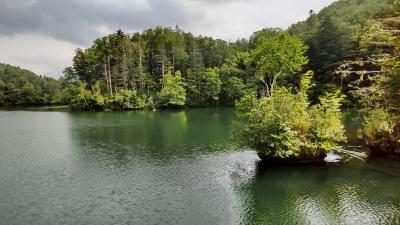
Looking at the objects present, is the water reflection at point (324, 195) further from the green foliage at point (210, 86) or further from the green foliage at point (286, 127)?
the green foliage at point (210, 86)

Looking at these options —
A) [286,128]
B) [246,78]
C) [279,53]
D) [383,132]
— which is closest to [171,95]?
[246,78]

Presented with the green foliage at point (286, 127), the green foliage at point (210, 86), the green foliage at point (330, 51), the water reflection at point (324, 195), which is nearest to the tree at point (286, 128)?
the green foliage at point (286, 127)

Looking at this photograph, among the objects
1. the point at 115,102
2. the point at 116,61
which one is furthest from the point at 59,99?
the point at 115,102

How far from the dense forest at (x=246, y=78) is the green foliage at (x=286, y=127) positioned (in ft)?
0.25

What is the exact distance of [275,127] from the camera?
81.7 feet

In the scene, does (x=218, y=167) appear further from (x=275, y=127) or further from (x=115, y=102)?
(x=115, y=102)

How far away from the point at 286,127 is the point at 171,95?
6407 cm

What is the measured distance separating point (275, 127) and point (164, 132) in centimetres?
2199

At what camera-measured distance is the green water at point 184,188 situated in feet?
56.7

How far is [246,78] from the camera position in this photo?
93.8 m

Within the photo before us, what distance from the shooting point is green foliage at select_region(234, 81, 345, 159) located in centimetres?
2483

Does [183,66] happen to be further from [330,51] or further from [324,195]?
[324,195]

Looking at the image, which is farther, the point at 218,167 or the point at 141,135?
the point at 141,135

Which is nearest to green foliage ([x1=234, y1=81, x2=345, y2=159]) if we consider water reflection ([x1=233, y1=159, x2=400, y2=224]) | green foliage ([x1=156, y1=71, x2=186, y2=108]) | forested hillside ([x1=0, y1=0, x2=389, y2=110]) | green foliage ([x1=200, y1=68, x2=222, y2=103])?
water reflection ([x1=233, y1=159, x2=400, y2=224])
